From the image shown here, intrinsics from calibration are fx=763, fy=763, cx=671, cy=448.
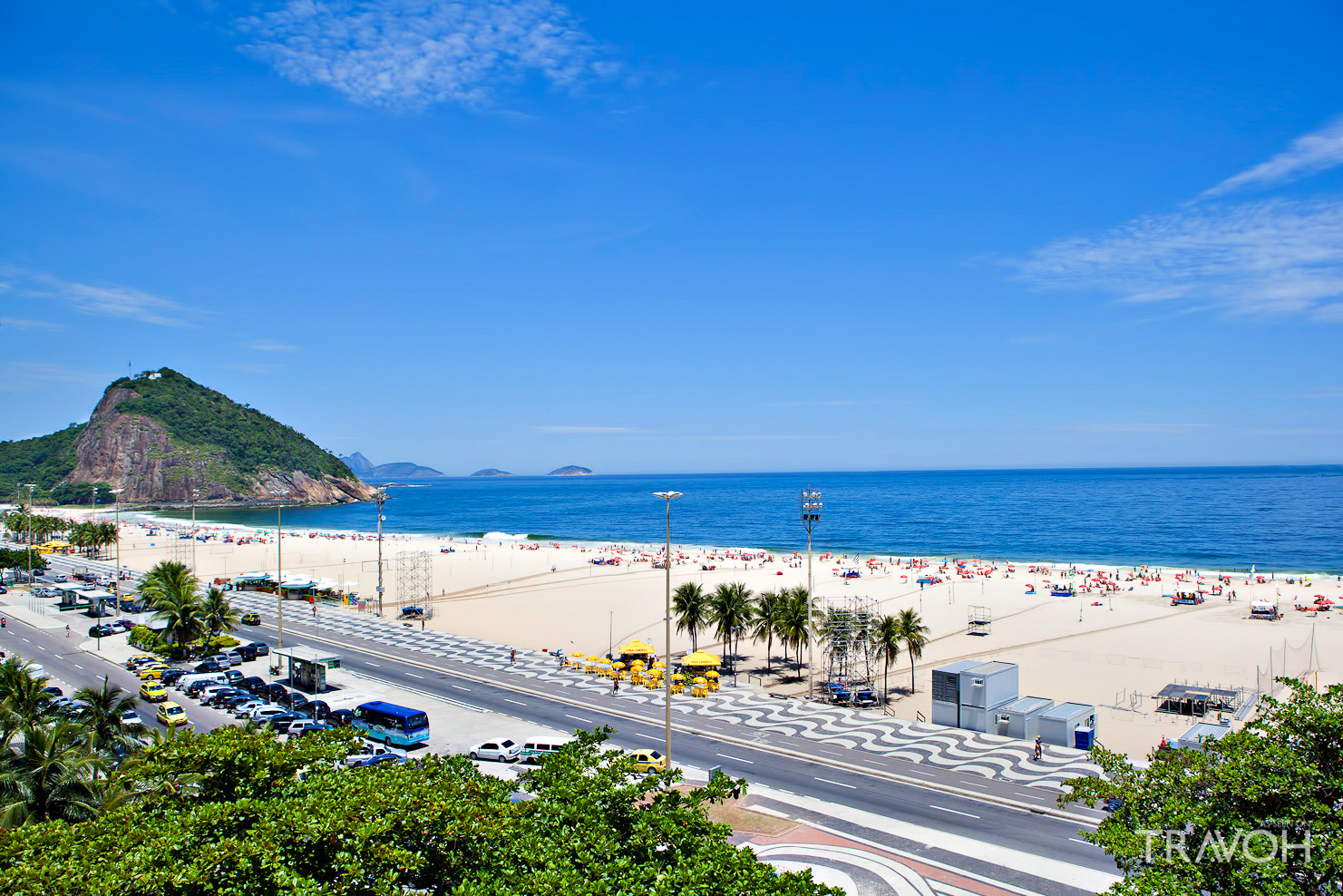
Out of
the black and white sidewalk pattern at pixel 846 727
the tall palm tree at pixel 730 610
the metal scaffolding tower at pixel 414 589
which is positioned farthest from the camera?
the metal scaffolding tower at pixel 414 589

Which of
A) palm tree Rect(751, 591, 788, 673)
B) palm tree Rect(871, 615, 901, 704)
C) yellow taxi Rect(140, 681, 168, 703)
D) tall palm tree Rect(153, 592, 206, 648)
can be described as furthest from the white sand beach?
yellow taxi Rect(140, 681, 168, 703)

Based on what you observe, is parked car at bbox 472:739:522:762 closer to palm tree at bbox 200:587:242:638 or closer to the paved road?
the paved road

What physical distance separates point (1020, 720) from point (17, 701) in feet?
→ 112

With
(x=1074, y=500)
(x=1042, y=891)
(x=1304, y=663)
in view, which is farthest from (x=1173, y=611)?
(x=1074, y=500)

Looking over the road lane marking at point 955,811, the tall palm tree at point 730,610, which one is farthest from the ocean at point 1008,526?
the road lane marking at point 955,811

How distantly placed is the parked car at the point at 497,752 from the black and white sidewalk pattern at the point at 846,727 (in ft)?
27.6

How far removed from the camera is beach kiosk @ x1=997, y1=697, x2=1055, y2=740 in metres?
30.2

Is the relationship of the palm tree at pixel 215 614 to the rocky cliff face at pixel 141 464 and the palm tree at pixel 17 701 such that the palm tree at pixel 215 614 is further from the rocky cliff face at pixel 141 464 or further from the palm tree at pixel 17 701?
the rocky cliff face at pixel 141 464

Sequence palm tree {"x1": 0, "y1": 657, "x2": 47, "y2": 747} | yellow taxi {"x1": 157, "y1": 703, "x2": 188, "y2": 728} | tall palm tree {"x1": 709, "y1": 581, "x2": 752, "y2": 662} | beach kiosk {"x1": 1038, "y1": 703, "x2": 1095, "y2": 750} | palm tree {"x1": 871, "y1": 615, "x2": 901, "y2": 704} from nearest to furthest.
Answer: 1. palm tree {"x1": 0, "y1": 657, "x2": 47, "y2": 747}
2. beach kiosk {"x1": 1038, "y1": 703, "x2": 1095, "y2": 750}
3. yellow taxi {"x1": 157, "y1": 703, "x2": 188, "y2": 728}
4. palm tree {"x1": 871, "y1": 615, "x2": 901, "y2": 704}
5. tall palm tree {"x1": 709, "y1": 581, "x2": 752, "y2": 662}

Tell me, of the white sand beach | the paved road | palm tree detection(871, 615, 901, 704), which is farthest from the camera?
the white sand beach

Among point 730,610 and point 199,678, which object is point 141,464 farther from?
point 730,610

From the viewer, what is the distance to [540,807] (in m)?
13.0

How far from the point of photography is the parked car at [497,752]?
27812 mm

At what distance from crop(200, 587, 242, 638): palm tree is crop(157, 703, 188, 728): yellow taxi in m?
14.0
